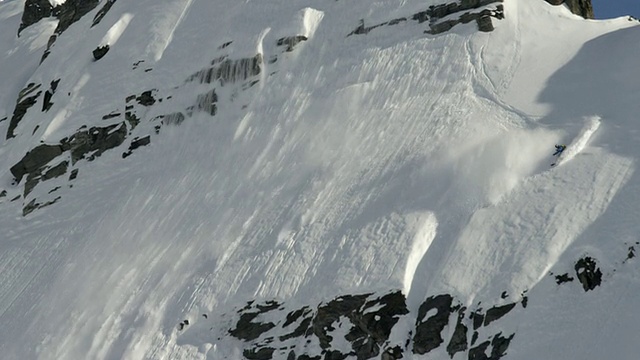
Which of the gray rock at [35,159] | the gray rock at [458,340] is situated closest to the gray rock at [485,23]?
the gray rock at [458,340]

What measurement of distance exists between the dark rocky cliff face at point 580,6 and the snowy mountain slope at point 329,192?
0.53 metres

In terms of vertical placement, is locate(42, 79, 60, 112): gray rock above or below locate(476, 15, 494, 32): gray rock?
below

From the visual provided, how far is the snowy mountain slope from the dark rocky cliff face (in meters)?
0.53

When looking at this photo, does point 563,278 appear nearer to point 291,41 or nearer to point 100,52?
point 291,41

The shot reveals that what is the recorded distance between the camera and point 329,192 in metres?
29.0

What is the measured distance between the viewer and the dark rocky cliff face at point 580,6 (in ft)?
111

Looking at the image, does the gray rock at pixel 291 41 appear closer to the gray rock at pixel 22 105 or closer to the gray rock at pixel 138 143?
the gray rock at pixel 138 143

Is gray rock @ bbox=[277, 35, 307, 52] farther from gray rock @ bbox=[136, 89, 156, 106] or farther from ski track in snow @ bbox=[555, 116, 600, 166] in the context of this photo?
ski track in snow @ bbox=[555, 116, 600, 166]

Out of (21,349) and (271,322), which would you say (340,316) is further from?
(21,349)

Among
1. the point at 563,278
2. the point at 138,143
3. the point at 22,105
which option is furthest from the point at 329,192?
the point at 22,105

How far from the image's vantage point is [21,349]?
1161 inches

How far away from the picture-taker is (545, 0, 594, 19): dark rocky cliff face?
3384 centimetres

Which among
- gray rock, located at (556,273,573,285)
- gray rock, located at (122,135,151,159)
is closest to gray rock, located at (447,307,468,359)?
gray rock, located at (556,273,573,285)

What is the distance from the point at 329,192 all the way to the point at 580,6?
37.3 feet
